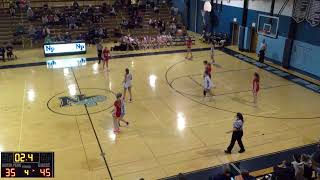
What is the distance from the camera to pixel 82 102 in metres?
16.0

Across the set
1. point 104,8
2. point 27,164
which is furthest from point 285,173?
point 104,8

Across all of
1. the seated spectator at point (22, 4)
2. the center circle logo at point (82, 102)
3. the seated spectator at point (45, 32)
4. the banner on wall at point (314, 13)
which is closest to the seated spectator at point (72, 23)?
the seated spectator at point (45, 32)

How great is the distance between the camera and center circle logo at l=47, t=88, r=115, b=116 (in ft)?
49.7

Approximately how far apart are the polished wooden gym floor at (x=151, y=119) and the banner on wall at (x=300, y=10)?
3718mm

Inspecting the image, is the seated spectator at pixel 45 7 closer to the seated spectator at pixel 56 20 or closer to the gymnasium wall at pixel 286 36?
the seated spectator at pixel 56 20

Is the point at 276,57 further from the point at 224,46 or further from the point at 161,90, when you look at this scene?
the point at 161,90

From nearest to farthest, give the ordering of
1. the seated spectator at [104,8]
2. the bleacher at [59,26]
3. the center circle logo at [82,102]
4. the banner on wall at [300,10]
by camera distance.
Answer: the center circle logo at [82,102]
the banner on wall at [300,10]
the bleacher at [59,26]
the seated spectator at [104,8]

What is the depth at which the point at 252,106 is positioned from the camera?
1554 centimetres

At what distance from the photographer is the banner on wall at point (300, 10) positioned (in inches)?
781

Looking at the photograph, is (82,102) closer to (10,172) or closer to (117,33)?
(10,172)

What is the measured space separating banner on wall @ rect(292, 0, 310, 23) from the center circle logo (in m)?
12.0

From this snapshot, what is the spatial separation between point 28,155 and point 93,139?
5.93m

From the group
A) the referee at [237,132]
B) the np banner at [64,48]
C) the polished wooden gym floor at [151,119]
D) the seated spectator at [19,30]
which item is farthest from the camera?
the seated spectator at [19,30]

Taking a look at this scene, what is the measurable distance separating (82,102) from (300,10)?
13.7 metres
